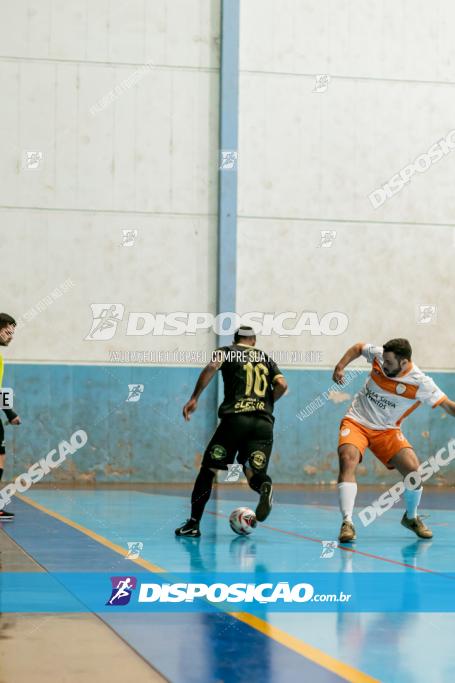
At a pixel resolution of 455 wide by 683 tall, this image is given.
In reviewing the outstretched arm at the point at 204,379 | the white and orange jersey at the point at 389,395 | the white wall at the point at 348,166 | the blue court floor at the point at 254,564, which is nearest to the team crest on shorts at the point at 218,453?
the outstretched arm at the point at 204,379

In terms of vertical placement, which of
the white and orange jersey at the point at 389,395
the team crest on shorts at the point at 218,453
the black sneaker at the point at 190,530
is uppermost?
the white and orange jersey at the point at 389,395

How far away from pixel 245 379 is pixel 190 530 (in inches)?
64.7

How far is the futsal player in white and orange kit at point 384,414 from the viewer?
1178cm

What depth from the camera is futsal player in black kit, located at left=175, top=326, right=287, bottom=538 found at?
39.4 ft

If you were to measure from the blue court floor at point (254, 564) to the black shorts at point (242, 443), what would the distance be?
0.77m

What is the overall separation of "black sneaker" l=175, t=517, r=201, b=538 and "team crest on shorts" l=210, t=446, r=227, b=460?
2.41 feet

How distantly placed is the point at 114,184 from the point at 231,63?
3.18 metres

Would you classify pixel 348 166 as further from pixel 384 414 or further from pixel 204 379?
pixel 204 379

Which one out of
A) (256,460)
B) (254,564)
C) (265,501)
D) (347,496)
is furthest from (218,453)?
(254,564)

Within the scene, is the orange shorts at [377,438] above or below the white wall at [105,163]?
below

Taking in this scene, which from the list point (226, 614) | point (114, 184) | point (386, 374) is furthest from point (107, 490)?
point (226, 614)

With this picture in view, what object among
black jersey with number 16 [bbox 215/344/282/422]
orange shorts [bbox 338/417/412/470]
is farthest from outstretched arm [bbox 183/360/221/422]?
orange shorts [bbox 338/417/412/470]

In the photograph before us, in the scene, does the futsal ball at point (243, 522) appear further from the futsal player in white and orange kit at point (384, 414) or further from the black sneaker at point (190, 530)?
the futsal player in white and orange kit at point (384, 414)

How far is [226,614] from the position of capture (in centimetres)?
715
